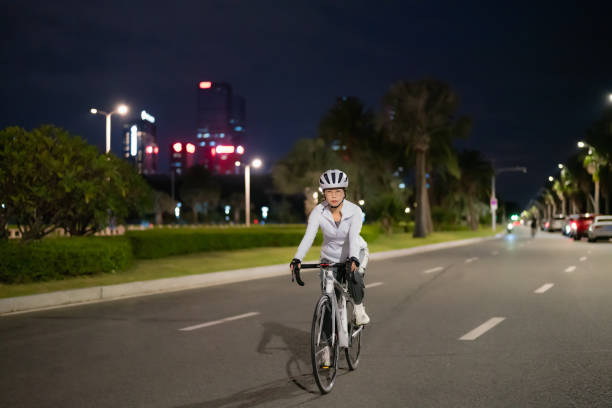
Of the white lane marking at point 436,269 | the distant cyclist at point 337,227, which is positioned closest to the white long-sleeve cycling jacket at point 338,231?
the distant cyclist at point 337,227

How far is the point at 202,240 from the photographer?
28438 mm

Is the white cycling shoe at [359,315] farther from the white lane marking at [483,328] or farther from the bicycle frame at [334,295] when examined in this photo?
the white lane marking at [483,328]

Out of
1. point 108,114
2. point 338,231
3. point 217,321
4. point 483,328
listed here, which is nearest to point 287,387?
point 338,231

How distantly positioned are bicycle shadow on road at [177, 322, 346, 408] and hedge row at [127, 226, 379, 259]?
16248mm

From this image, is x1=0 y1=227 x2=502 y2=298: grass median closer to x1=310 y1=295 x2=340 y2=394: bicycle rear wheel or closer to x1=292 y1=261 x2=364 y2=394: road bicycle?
x1=292 y1=261 x2=364 y2=394: road bicycle

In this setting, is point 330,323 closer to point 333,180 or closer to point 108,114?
point 333,180

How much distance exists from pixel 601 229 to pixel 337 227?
38.9 m

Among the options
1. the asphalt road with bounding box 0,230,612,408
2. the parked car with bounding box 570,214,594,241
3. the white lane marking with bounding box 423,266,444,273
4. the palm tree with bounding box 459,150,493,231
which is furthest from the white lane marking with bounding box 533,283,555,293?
the palm tree with bounding box 459,150,493,231

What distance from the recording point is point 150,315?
11.1 m

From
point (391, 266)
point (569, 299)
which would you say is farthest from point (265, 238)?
point (569, 299)

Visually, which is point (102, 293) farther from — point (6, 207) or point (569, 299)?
point (569, 299)

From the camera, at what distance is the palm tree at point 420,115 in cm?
4800

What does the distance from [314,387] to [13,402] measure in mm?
2600

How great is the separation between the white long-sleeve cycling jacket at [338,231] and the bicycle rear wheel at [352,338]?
1.95 feet
